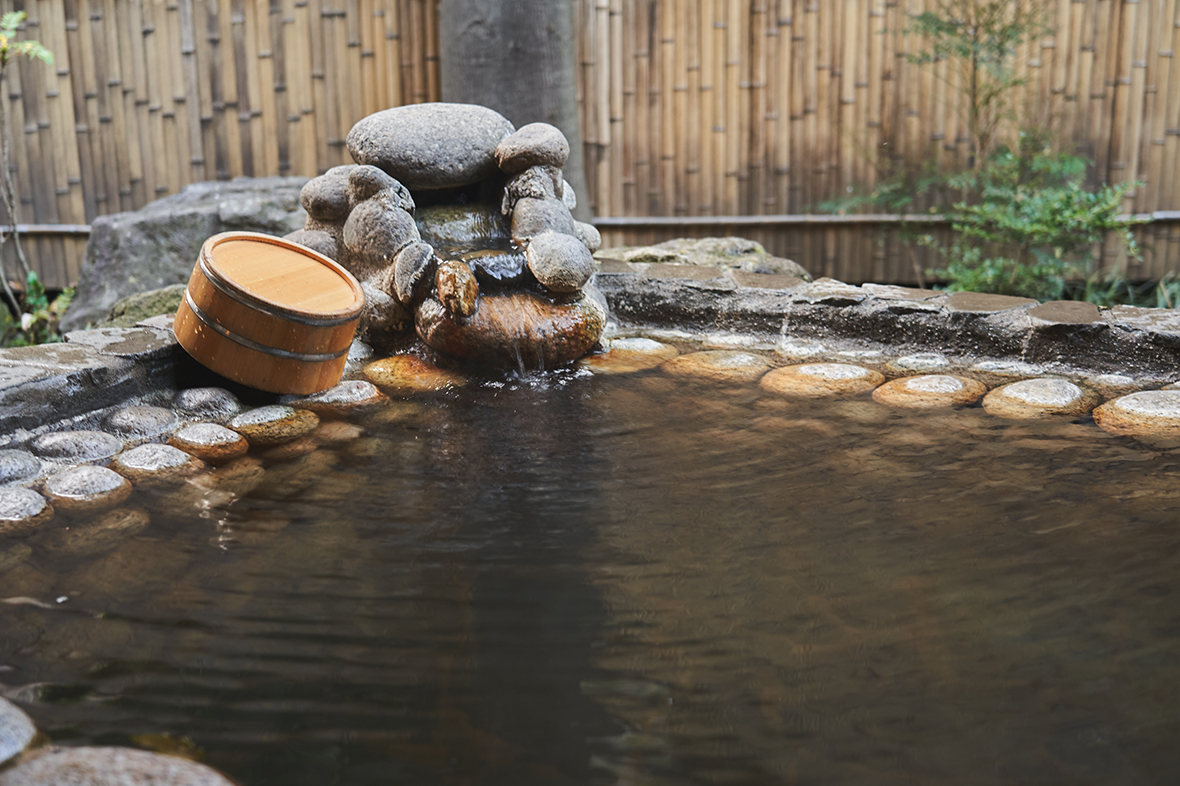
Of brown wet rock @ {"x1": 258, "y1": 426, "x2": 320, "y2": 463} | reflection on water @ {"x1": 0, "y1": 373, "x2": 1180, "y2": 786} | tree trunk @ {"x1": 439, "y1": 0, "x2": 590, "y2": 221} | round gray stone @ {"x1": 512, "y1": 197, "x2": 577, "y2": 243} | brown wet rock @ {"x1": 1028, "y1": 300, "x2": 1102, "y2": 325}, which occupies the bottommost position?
reflection on water @ {"x1": 0, "y1": 373, "x2": 1180, "y2": 786}

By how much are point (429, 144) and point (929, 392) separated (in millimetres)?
2453

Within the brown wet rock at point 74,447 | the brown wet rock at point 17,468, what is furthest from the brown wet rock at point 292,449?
the brown wet rock at point 17,468

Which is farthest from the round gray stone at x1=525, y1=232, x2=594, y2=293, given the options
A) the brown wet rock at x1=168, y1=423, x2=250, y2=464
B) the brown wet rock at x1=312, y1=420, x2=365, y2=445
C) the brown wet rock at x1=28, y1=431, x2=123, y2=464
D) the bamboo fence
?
the bamboo fence

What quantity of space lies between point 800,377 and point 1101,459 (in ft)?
3.92

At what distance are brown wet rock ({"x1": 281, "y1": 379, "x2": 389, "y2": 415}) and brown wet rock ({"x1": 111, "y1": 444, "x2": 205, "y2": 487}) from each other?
0.60m

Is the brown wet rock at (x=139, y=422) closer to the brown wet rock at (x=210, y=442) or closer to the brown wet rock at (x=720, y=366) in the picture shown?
the brown wet rock at (x=210, y=442)

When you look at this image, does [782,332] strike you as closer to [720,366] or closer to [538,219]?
[720,366]

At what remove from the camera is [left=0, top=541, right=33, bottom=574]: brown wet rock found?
220 centimetres

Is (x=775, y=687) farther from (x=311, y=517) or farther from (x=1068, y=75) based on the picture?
(x=1068, y=75)

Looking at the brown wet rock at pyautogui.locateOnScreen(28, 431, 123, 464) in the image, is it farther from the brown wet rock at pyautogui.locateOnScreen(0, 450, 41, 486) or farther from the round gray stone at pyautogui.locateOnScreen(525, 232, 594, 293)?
the round gray stone at pyautogui.locateOnScreen(525, 232, 594, 293)

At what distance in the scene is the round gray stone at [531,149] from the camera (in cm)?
433

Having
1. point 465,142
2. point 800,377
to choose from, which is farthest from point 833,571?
point 465,142

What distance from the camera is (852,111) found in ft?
19.6

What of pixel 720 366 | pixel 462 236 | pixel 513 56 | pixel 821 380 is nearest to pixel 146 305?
pixel 462 236
